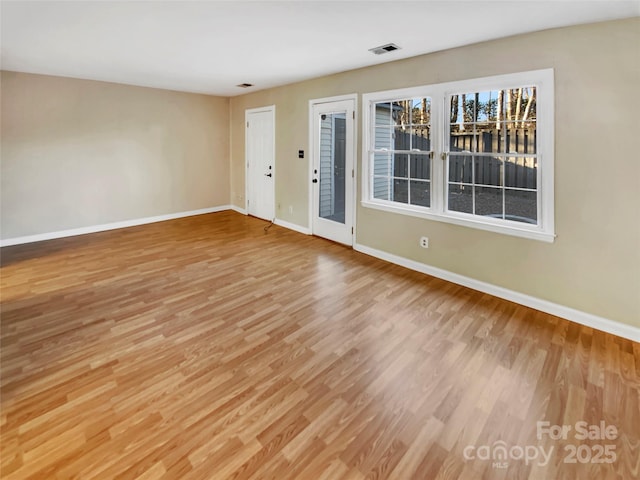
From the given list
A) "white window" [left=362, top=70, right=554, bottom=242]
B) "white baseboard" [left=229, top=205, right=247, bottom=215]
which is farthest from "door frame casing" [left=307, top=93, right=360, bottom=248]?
"white baseboard" [left=229, top=205, right=247, bottom=215]

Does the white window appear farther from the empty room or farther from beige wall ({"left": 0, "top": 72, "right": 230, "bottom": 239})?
beige wall ({"left": 0, "top": 72, "right": 230, "bottom": 239})

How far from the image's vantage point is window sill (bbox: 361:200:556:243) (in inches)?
123

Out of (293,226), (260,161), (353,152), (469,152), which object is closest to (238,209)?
(260,161)

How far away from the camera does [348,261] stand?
4.43 meters

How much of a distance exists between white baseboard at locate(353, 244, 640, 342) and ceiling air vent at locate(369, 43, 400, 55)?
2356mm

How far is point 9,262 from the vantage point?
430 centimetres

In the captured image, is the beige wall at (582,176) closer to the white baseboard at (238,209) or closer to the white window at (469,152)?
the white window at (469,152)

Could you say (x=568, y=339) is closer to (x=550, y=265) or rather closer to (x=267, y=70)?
(x=550, y=265)

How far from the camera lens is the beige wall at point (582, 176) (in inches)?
104

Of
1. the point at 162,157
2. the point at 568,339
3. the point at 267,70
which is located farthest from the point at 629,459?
the point at 162,157

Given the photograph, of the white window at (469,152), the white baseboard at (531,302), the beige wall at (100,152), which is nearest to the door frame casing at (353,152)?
the white window at (469,152)

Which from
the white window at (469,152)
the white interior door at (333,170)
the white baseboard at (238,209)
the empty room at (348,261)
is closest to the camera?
the empty room at (348,261)

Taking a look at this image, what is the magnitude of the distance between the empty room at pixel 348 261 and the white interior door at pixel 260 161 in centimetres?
74

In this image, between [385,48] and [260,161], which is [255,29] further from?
[260,161]
